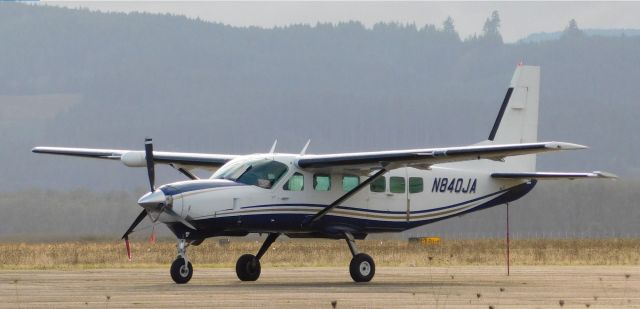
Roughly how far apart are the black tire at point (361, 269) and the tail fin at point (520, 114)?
5.91 m

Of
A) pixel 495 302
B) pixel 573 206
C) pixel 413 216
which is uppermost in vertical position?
pixel 573 206

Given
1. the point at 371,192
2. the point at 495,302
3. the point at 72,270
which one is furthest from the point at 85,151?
the point at 495,302

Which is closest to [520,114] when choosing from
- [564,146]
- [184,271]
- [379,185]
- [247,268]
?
[379,185]

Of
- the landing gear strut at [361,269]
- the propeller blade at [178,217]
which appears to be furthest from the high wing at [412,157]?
the propeller blade at [178,217]

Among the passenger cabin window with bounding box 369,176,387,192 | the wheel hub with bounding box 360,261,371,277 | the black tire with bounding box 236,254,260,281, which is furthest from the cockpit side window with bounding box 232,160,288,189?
the wheel hub with bounding box 360,261,371,277

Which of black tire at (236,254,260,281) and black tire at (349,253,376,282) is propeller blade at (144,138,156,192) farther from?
black tire at (349,253,376,282)

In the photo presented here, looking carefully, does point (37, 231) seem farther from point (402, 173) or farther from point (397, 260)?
point (402, 173)

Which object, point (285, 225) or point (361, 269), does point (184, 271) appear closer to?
point (285, 225)

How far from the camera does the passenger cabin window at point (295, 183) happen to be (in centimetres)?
3183

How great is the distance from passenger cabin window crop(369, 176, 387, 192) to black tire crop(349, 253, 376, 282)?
6.29 ft

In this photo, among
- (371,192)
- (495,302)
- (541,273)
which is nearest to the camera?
(495,302)

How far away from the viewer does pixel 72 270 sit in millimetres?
37406

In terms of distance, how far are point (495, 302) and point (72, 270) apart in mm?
15508

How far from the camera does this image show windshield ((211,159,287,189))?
31297 millimetres
